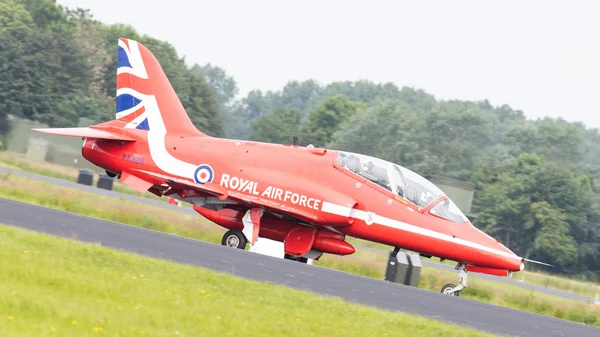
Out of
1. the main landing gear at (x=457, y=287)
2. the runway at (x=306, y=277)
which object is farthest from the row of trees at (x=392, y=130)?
the main landing gear at (x=457, y=287)

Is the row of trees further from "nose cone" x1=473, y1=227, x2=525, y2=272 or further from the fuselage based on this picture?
"nose cone" x1=473, y1=227, x2=525, y2=272

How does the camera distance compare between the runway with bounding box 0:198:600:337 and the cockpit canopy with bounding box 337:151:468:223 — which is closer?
the runway with bounding box 0:198:600:337

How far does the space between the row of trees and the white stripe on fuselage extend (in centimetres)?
3804

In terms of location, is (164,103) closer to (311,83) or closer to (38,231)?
(38,231)

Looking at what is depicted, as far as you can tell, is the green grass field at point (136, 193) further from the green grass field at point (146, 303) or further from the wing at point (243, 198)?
the green grass field at point (146, 303)

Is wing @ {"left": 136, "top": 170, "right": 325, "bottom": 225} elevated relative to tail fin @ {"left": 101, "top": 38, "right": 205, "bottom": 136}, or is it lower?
lower

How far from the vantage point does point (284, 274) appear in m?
15.1

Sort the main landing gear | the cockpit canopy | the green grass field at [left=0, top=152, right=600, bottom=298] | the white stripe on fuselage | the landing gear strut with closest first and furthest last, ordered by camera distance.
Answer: the main landing gear
the white stripe on fuselage
the cockpit canopy
the landing gear strut
the green grass field at [left=0, top=152, right=600, bottom=298]

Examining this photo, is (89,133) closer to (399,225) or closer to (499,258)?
(399,225)

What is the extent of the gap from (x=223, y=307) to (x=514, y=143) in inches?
3389

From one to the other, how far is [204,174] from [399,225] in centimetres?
449

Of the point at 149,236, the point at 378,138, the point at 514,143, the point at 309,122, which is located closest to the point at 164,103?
the point at 149,236

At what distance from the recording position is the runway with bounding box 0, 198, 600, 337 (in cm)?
1388

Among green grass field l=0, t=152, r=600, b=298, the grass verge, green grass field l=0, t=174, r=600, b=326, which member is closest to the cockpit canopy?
green grass field l=0, t=174, r=600, b=326
